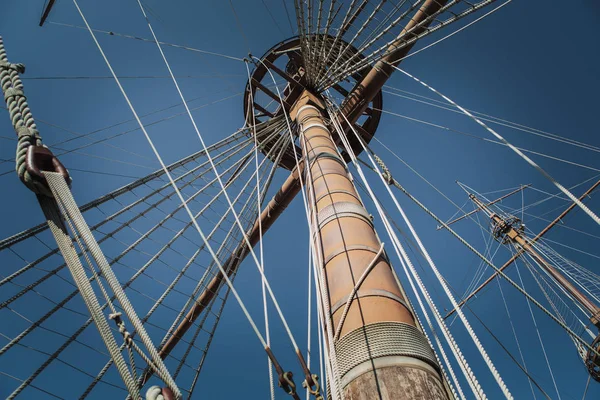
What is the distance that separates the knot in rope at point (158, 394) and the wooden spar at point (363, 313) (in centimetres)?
74

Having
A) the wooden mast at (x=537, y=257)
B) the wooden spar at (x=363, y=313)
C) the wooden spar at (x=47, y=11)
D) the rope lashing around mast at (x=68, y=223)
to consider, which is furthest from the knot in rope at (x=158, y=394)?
the wooden mast at (x=537, y=257)

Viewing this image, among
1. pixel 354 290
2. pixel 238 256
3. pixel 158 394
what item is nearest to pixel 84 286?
pixel 158 394

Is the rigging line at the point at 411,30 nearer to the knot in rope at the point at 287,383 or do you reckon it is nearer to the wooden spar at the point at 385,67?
the wooden spar at the point at 385,67

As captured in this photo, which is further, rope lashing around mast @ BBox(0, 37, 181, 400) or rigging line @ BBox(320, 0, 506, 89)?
rigging line @ BBox(320, 0, 506, 89)

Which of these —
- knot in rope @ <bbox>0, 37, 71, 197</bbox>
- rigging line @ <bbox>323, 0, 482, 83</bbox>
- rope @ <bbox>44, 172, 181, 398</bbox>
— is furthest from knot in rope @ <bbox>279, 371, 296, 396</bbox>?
rigging line @ <bbox>323, 0, 482, 83</bbox>

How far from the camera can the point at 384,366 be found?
5.26 ft

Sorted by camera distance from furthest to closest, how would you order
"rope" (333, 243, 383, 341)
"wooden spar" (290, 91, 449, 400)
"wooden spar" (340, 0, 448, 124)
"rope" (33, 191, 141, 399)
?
"wooden spar" (340, 0, 448, 124)
"rope" (333, 243, 383, 341)
"wooden spar" (290, 91, 449, 400)
"rope" (33, 191, 141, 399)

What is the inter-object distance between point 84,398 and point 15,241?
202cm

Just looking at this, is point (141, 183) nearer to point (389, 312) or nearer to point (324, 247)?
point (324, 247)

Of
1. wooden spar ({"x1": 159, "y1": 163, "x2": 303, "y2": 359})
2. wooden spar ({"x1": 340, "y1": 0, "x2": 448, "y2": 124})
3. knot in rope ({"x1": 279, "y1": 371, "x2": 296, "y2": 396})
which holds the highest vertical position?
wooden spar ({"x1": 340, "y1": 0, "x2": 448, "y2": 124})

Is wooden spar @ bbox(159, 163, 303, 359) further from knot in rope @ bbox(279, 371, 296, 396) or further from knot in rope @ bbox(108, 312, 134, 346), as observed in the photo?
knot in rope @ bbox(108, 312, 134, 346)

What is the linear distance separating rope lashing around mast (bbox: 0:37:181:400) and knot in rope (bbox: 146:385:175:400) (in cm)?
3

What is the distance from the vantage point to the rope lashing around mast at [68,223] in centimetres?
136

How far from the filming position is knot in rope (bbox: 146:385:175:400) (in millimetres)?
1110
